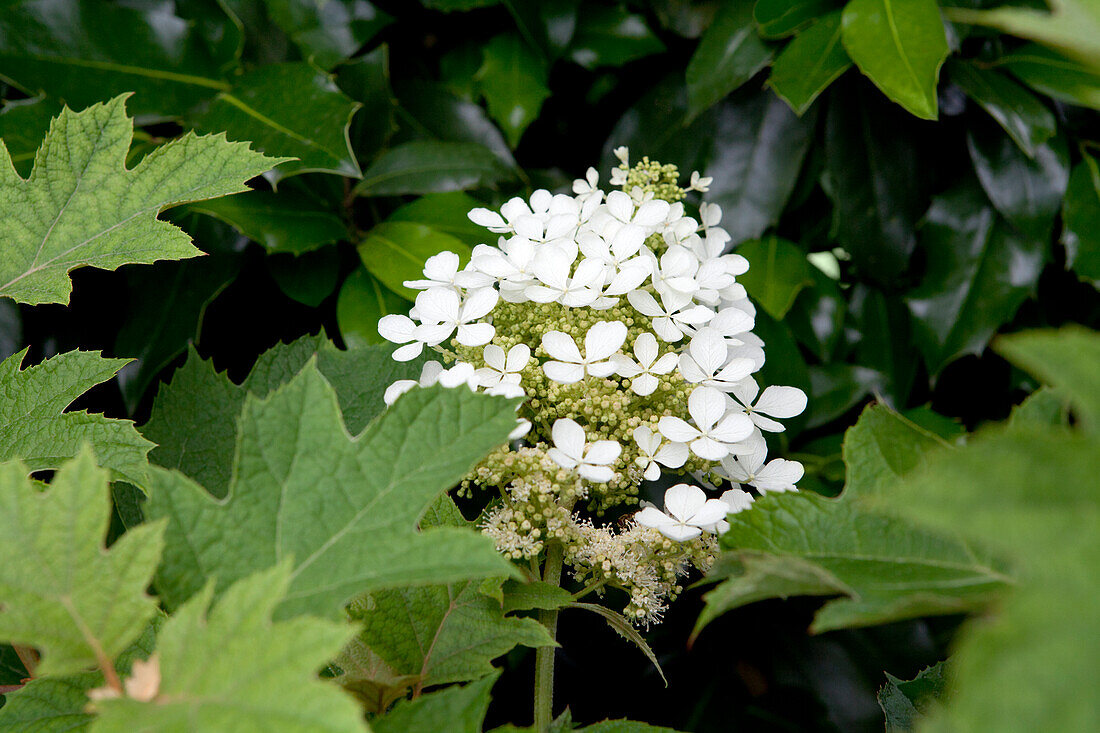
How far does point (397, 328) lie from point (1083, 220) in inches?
39.0

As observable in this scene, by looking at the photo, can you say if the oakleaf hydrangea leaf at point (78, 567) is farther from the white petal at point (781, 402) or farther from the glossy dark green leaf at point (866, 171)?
the glossy dark green leaf at point (866, 171)

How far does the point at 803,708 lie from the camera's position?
1.11m

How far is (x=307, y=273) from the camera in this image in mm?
942

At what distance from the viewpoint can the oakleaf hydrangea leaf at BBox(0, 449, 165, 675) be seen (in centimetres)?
36

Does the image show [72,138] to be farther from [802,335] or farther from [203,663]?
[802,335]

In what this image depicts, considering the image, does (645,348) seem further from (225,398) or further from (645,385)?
(225,398)

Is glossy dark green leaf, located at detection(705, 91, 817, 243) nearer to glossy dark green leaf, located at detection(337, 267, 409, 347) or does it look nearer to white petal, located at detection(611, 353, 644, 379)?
glossy dark green leaf, located at detection(337, 267, 409, 347)

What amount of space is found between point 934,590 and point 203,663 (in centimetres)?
34

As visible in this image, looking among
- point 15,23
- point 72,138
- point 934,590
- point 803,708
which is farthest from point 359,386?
point 803,708

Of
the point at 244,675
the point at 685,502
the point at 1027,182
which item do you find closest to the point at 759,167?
the point at 1027,182

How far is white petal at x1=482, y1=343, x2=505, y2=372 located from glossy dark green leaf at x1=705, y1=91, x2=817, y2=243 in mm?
636

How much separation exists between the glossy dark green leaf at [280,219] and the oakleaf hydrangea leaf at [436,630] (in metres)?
0.49

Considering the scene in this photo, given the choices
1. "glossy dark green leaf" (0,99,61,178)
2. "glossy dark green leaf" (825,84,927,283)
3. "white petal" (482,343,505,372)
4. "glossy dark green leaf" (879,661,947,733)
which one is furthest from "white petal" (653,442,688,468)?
"glossy dark green leaf" (0,99,61,178)

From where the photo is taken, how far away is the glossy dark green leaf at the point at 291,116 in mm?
844
